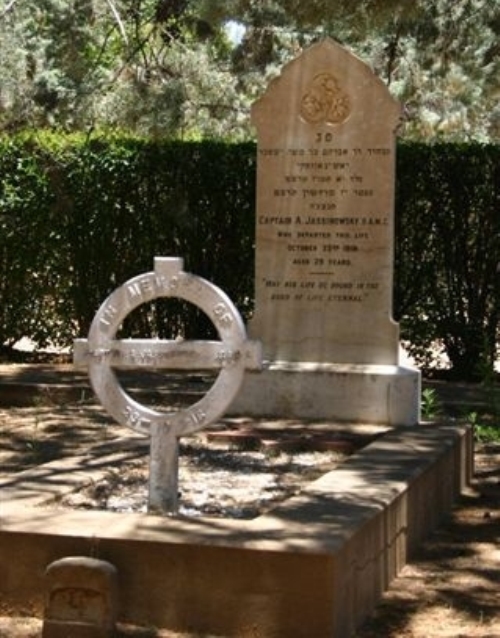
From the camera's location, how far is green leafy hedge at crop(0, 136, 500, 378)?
12805 millimetres

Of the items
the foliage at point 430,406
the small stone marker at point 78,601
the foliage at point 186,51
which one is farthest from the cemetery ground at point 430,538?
the foliage at point 186,51

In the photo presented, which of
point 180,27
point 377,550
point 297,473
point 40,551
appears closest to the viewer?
point 40,551

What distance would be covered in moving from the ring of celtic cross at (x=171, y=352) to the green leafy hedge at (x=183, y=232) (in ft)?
22.1

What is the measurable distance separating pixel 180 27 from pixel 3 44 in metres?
3.33

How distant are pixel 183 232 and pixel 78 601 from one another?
8855 millimetres

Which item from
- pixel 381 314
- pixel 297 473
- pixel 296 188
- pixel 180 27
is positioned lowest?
pixel 297 473

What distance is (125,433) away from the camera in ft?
26.6

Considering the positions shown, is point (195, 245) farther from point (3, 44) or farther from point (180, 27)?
point (3, 44)

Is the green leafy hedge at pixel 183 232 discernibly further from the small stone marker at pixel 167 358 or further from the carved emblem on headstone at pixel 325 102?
the small stone marker at pixel 167 358

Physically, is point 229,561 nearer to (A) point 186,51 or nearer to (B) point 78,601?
(B) point 78,601

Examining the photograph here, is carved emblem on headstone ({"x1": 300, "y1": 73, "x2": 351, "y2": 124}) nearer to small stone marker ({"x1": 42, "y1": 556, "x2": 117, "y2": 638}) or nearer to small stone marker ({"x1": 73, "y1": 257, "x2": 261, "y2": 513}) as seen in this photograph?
small stone marker ({"x1": 73, "y1": 257, "x2": 261, "y2": 513})

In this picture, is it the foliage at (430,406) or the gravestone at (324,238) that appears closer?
the gravestone at (324,238)

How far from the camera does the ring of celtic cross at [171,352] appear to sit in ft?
18.1

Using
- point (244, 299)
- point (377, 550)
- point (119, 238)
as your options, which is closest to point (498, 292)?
point (244, 299)
